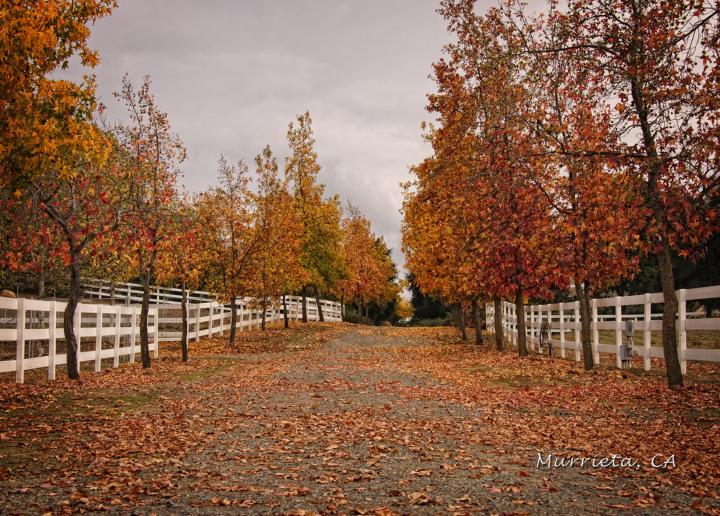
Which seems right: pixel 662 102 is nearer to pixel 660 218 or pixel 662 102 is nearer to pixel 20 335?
pixel 660 218

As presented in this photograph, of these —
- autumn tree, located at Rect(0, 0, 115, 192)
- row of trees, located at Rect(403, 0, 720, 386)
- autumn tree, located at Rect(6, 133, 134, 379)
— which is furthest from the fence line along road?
row of trees, located at Rect(403, 0, 720, 386)

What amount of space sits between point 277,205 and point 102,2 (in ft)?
66.2

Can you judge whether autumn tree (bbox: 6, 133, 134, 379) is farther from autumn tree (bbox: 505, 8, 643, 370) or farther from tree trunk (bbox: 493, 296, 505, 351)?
tree trunk (bbox: 493, 296, 505, 351)

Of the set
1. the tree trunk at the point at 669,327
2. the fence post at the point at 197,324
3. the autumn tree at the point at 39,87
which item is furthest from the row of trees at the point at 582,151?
the fence post at the point at 197,324

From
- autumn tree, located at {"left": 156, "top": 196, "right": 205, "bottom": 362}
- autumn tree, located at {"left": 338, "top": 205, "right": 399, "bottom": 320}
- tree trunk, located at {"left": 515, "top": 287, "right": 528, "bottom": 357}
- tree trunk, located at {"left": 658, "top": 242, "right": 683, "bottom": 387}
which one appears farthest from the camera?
autumn tree, located at {"left": 338, "top": 205, "right": 399, "bottom": 320}

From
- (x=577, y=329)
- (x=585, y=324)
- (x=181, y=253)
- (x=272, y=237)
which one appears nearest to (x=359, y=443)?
(x=585, y=324)

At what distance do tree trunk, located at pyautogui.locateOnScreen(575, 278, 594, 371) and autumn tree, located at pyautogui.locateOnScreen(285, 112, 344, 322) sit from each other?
2492 cm

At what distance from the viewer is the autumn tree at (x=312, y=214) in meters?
41.0

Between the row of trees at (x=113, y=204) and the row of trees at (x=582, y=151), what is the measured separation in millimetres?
6586

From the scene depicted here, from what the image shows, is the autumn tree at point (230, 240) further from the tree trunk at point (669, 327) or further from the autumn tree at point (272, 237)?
the tree trunk at point (669, 327)

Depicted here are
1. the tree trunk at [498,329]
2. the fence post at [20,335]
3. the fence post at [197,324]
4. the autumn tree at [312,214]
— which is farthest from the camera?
the autumn tree at [312,214]

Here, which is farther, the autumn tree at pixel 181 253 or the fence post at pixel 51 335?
the autumn tree at pixel 181 253

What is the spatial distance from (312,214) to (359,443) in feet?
107

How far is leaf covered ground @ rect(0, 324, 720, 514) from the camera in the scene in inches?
244
